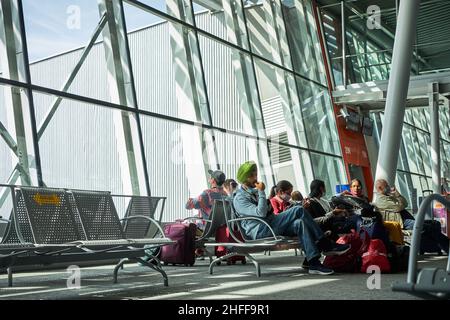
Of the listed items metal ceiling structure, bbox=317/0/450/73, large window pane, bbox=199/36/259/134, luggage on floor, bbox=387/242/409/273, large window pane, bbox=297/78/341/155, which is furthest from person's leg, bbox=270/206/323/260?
metal ceiling structure, bbox=317/0/450/73

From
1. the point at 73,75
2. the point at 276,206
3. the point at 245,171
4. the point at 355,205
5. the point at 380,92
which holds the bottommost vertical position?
the point at 355,205

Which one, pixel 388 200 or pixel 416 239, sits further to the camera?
pixel 388 200

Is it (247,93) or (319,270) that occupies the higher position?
(247,93)

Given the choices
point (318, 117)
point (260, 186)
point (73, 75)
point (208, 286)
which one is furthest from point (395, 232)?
point (318, 117)

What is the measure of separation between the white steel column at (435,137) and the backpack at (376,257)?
28.5 feet

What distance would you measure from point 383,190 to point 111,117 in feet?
12.0

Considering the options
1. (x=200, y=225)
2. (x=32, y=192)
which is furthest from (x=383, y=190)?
(x=32, y=192)

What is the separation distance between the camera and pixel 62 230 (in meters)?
4.19

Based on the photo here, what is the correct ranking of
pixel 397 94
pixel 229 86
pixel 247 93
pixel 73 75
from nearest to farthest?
pixel 73 75 → pixel 397 94 → pixel 229 86 → pixel 247 93

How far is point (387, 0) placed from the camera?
17.6 metres

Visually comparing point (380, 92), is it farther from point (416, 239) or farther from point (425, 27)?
point (416, 239)

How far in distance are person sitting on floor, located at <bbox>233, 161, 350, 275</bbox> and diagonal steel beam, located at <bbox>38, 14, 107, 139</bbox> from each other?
9.00ft

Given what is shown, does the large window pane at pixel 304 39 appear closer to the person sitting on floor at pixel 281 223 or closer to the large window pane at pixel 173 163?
the large window pane at pixel 173 163

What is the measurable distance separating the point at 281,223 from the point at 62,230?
2.23 meters
